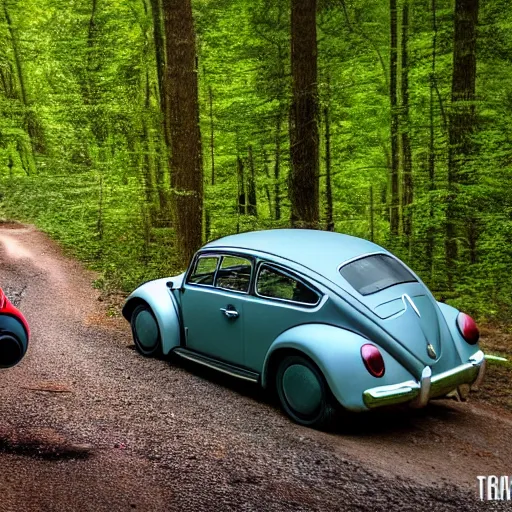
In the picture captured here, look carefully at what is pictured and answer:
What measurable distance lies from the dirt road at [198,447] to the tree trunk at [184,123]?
3.92m

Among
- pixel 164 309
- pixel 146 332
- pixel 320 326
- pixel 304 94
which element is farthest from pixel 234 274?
pixel 304 94

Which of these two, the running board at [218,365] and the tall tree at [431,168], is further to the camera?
the tall tree at [431,168]

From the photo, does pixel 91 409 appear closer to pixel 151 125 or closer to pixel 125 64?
pixel 151 125

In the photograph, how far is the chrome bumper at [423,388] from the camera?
15.0 ft

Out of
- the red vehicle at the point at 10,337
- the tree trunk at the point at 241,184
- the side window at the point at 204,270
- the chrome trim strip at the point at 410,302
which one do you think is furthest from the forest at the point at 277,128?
the red vehicle at the point at 10,337

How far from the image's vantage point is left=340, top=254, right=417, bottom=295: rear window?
5113 mm

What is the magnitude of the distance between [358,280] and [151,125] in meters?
8.77

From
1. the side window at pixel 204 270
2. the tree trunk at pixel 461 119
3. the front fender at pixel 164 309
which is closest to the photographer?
the side window at pixel 204 270

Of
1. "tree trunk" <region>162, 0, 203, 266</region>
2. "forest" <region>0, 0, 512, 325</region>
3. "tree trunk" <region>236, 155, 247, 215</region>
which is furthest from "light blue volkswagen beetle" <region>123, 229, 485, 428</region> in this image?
"tree trunk" <region>236, 155, 247, 215</region>

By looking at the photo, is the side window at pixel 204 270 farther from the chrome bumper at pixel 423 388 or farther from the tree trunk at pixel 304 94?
the tree trunk at pixel 304 94

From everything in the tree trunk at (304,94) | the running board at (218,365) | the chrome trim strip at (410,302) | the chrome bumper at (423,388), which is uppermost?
the tree trunk at (304,94)

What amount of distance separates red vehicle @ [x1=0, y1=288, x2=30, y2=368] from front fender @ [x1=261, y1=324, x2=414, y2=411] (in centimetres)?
242

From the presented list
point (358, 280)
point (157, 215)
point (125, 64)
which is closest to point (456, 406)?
point (358, 280)

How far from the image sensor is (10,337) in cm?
339
